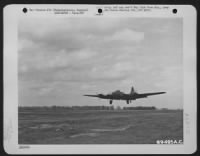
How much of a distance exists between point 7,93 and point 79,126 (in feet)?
1.44

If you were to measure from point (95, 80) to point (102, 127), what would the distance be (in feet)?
0.87

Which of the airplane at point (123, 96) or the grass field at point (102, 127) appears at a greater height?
the airplane at point (123, 96)

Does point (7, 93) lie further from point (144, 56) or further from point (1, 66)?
point (144, 56)

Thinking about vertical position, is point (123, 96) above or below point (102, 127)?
above

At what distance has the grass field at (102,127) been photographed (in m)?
3.45

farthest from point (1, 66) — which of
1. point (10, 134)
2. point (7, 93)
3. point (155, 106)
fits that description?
point (155, 106)

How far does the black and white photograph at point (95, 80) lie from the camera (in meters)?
3.45

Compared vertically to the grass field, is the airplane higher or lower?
higher

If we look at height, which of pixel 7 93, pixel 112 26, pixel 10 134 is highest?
pixel 112 26

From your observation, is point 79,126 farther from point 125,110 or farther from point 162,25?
point 162,25

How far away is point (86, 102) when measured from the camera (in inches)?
136

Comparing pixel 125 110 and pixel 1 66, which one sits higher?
pixel 1 66

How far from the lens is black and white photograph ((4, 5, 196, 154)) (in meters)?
3.45

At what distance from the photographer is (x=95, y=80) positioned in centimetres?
346
